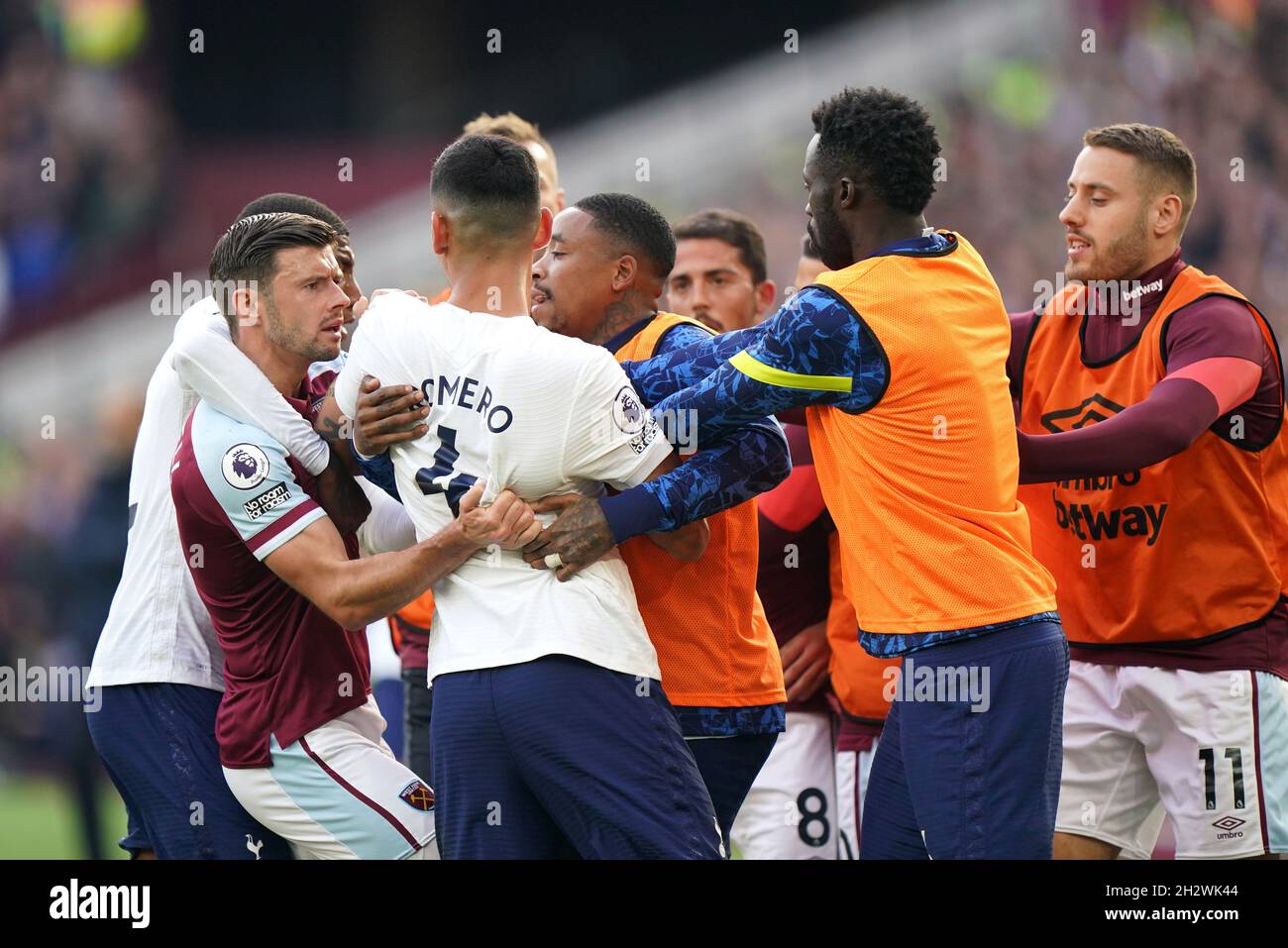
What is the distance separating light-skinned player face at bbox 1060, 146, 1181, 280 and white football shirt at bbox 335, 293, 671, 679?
5.50ft

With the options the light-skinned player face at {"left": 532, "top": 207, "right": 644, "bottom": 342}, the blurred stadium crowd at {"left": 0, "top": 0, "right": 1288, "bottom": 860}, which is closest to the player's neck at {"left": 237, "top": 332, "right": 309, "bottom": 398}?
the light-skinned player face at {"left": 532, "top": 207, "right": 644, "bottom": 342}

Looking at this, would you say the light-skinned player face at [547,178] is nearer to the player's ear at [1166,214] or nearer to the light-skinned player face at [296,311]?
the light-skinned player face at [296,311]

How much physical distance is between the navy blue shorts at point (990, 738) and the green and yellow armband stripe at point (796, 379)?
2.00 feet

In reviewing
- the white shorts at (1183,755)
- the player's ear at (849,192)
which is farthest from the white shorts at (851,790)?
the player's ear at (849,192)

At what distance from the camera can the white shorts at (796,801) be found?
16.5ft

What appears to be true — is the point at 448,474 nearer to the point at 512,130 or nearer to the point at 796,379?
the point at 796,379

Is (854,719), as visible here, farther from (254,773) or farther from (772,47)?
(772,47)

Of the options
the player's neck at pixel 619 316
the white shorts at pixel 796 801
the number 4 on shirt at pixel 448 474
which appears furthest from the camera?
the white shorts at pixel 796 801

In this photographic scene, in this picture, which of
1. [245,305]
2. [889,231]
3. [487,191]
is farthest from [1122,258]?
[245,305]

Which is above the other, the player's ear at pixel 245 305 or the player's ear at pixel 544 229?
the player's ear at pixel 544 229

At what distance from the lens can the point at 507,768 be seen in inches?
124

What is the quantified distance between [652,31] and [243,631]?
1566cm
